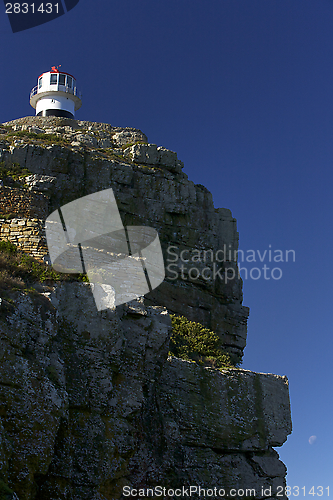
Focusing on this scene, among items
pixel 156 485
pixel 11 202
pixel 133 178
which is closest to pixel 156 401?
pixel 156 485

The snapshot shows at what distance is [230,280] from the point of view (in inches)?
1241

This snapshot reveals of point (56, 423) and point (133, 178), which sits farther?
point (133, 178)

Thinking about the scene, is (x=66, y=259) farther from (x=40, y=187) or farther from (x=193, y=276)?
(x=193, y=276)

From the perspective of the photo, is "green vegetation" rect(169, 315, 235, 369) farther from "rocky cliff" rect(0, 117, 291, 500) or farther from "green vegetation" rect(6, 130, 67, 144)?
"green vegetation" rect(6, 130, 67, 144)

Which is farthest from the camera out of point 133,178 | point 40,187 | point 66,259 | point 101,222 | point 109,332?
point 133,178

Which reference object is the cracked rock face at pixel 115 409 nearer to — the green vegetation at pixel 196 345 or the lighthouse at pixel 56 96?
the green vegetation at pixel 196 345

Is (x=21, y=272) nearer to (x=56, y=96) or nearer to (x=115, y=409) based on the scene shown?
(x=115, y=409)

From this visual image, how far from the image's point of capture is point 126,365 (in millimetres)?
18328

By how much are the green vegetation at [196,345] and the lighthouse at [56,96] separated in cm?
2494

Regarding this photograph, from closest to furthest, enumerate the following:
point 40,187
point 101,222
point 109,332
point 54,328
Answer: point 54,328 → point 109,332 → point 40,187 → point 101,222

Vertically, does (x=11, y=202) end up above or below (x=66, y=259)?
above

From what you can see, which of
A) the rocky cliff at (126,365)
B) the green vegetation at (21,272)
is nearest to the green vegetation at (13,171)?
the rocky cliff at (126,365)

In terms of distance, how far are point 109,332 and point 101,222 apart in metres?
11.5

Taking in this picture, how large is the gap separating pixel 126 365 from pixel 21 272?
5.05 meters
